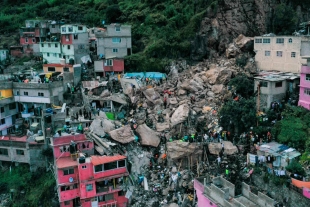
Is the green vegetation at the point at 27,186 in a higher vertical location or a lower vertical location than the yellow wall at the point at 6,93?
lower

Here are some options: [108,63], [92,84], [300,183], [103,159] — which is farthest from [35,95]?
[300,183]

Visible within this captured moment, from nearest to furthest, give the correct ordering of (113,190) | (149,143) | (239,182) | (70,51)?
(239,182), (113,190), (149,143), (70,51)

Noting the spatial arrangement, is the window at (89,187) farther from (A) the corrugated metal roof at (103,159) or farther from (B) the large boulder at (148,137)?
(B) the large boulder at (148,137)

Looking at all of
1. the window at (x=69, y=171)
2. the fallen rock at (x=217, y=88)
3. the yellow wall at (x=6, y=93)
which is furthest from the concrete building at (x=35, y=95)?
the fallen rock at (x=217, y=88)

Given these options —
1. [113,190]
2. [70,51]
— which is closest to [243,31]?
[70,51]

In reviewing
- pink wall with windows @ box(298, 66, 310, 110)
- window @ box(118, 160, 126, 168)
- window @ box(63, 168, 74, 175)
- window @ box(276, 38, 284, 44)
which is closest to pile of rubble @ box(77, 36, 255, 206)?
window @ box(118, 160, 126, 168)

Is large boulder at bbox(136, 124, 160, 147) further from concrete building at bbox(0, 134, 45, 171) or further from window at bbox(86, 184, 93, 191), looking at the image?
concrete building at bbox(0, 134, 45, 171)

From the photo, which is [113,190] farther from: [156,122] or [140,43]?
[140,43]
